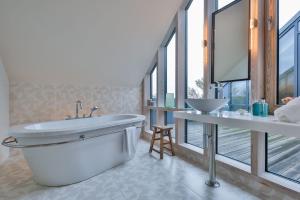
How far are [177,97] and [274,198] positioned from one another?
201cm

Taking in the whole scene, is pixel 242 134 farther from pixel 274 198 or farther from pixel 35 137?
pixel 35 137

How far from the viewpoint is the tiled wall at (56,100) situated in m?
3.35

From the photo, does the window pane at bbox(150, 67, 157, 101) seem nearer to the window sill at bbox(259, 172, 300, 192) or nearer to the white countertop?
the white countertop

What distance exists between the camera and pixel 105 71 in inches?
153

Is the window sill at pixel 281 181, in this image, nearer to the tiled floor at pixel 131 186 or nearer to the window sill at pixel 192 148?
Answer: the tiled floor at pixel 131 186

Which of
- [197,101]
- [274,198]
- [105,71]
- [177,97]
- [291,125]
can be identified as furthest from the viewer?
[105,71]

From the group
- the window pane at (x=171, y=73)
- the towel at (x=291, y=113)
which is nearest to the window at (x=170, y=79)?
the window pane at (x=171, y=73)

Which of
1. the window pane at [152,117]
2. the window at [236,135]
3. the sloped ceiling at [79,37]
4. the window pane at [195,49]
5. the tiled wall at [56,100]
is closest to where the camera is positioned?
the window at [236,135]

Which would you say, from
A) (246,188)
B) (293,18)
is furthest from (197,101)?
(293,18)

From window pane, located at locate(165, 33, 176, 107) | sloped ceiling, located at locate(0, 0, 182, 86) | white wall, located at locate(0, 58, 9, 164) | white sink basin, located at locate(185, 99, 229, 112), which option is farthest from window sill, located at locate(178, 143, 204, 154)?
white wall, located at locate(0, 58, 9, 164)

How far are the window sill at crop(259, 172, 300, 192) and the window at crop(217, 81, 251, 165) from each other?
323mm

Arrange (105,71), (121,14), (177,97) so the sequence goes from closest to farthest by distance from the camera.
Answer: (121,14), (177,97), (105,71)

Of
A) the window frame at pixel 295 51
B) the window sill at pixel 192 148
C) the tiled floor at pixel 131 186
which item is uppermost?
the window frame at pixel 295 51

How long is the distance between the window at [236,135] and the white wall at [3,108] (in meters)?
3.35
